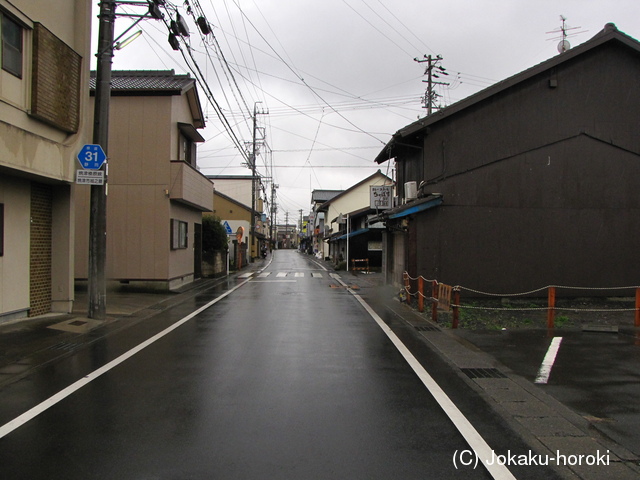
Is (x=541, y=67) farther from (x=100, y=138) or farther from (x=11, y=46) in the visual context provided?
(x=11, y=46)

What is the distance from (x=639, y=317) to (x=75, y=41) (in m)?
14.5

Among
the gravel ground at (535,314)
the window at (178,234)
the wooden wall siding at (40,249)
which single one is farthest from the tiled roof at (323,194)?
the wooden wall siding at (40,249)

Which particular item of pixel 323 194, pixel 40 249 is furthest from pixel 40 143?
pixel 323 194

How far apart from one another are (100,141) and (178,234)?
844 centimetres

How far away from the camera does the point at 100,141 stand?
35.8ft

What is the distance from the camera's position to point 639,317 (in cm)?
1076

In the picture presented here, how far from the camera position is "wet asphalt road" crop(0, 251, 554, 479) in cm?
390

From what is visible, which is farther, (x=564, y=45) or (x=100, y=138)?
(x=564, y=45)

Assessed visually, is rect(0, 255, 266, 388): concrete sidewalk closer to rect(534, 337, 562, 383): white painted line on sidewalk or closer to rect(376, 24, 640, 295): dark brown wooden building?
rect(534, 337, 562, 383): white painted line on sidewalk

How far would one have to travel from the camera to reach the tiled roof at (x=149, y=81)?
57.3ft

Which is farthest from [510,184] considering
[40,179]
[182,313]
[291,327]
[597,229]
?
[40,179]

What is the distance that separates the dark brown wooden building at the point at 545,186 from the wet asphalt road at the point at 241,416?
A: 21.9 ft

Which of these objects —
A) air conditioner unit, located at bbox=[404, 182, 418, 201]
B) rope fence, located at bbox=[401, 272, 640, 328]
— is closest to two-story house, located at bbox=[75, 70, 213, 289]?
air conditioner unit, located at bbox=[404, 182, 418, 201]

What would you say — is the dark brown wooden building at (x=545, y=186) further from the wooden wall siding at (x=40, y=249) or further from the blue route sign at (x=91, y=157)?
the wooden wall siding at (x=40, y=249)
